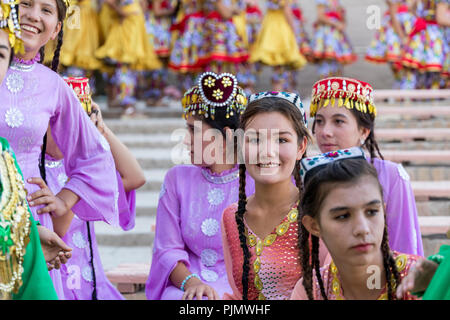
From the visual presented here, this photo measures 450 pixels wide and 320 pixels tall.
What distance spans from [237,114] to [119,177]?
617mm

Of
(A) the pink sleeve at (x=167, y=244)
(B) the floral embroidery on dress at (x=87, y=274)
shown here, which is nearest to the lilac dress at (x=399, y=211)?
(A) the pink sleeve at (x=167, y=244)

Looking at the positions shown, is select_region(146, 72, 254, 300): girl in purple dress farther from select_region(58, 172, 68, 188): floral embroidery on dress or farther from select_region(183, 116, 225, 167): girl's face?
select_region(58, 172, 68, 188): floral embroidery on dress

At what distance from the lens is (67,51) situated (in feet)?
27.1

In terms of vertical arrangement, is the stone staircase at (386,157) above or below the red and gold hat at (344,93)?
below

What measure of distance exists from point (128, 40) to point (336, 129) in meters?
5.08

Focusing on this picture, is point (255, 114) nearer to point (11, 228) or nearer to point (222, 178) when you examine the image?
point (222, 178)

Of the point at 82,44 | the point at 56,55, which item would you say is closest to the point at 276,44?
the point at 82,44

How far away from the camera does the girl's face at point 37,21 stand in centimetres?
248

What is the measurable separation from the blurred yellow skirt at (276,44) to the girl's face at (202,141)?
514cm

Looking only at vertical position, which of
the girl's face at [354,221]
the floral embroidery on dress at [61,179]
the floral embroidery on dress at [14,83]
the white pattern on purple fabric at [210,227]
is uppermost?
the floral embroidery on dress at [14,83]

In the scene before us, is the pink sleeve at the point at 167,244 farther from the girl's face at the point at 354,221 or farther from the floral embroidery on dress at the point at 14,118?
the girl's face at the point at 354,221

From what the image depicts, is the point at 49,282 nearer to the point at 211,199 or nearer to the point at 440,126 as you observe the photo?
the point at 211,199

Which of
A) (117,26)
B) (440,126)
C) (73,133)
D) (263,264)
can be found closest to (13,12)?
(73,133)

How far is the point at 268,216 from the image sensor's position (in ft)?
8.76
